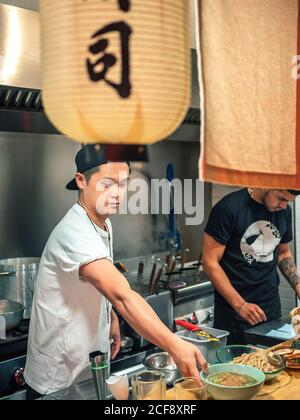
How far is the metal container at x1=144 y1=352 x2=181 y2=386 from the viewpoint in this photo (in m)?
2.00

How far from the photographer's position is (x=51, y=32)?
1173 millimetres

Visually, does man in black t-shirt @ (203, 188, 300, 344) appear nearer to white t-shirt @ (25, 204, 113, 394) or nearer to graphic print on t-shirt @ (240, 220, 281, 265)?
graphic print on t-shirt @ (240, 220, 281, 265)

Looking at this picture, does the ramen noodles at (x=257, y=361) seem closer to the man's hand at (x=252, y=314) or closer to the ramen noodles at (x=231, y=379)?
the ramen noodles at (x=231, y=379)

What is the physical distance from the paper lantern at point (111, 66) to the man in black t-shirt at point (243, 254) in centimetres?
199

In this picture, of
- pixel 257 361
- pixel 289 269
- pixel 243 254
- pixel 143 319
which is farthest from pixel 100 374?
pixel 289 269

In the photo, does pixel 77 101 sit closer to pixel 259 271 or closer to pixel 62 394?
pixel 62 394

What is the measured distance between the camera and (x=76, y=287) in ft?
7.34

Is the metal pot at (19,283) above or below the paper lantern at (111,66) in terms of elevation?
below

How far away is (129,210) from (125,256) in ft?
1.31

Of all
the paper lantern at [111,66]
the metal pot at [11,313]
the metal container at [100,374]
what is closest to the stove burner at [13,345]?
the metal pot at [11,313]

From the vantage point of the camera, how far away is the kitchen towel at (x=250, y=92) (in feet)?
4.66

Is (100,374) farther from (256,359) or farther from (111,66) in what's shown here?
(111,66)
